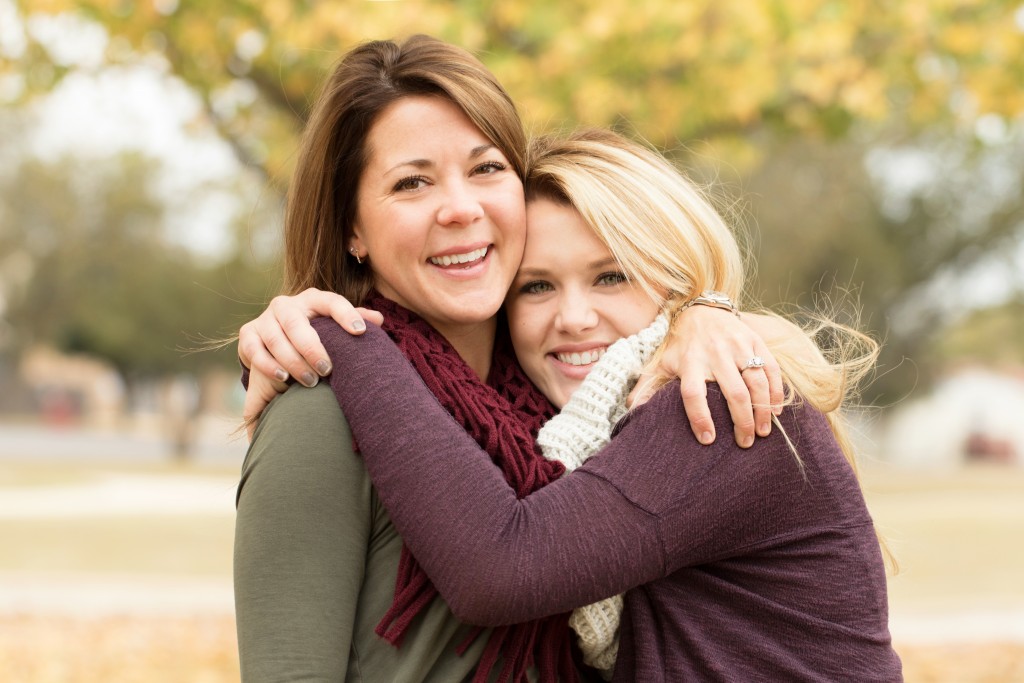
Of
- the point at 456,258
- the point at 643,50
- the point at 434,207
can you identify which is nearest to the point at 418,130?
the point at 434,207

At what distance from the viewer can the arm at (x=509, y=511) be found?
209cm

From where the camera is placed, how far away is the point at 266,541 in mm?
2117

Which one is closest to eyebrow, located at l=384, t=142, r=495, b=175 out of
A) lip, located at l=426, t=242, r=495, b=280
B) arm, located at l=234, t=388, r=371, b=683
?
lip, located at l=426, t=242, r=495, b=280

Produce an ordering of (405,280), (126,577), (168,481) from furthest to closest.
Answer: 1. (168,481)
2. (126,577)
3. (405,280)

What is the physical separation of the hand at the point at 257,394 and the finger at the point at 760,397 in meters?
0.97

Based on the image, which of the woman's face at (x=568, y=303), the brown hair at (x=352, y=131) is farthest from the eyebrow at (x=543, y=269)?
the brown hair at (x=352, y=131)

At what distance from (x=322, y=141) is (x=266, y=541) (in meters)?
1.03

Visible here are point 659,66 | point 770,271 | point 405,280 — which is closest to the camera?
point 405,280

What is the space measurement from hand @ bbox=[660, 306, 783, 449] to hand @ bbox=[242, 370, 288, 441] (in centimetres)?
85

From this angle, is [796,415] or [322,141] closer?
[796,415]

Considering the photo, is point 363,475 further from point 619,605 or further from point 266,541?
point 619,605

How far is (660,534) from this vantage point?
215 cm

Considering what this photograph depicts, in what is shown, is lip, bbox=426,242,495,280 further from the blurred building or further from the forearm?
the blurred building

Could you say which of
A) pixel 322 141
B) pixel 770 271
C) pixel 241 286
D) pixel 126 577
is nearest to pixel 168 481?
pixel 241 286
